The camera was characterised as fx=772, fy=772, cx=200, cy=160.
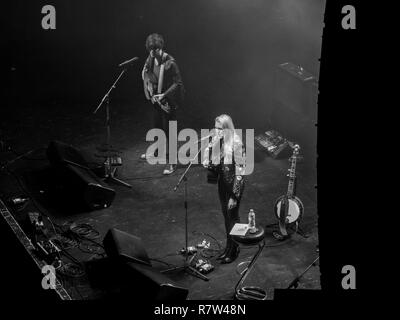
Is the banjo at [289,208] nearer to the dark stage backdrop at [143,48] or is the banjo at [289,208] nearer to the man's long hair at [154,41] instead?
the man's long hair at [154,41]

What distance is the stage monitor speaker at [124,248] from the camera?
9.49m

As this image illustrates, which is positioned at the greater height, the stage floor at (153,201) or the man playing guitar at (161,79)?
the man playing guitar at (161,79)

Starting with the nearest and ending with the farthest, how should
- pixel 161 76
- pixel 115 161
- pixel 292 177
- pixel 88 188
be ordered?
pixel 292 177, pixel 88 188, pixel 161 76, pixel 115 161

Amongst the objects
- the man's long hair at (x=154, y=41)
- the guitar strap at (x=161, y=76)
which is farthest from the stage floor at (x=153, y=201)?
the man's long hair at (x=154, y=41)

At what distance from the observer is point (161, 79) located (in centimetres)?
1245

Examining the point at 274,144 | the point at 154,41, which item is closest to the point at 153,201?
the point at 154,41

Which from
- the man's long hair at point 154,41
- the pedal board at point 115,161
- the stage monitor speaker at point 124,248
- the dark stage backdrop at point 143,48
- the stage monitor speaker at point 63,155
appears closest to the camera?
the stage monitor speaker at point 124,248

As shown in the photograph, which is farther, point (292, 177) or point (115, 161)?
point (115, 161)

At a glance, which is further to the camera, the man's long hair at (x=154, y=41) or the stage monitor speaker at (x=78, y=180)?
the man's long hair at (x=154, y=41)

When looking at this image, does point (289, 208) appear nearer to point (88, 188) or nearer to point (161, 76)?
point (88, 188)

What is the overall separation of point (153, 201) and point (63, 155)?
5.12ft

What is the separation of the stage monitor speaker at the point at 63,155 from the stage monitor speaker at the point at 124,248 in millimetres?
2347

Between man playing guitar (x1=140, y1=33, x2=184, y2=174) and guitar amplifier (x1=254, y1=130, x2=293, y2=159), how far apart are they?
1.86 m
